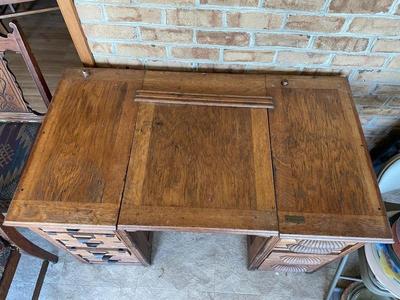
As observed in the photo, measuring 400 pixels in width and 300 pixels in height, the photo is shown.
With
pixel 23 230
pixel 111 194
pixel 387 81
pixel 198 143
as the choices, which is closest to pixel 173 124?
pixel 198 143

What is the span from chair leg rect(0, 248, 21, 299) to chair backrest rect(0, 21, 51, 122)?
555 millimetres

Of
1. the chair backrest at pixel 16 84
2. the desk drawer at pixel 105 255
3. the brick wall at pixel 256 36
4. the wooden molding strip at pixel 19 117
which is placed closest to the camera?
the brick wall at pixel 256 36

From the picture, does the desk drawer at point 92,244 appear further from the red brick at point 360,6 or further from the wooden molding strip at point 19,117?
the red brick at point 360,6

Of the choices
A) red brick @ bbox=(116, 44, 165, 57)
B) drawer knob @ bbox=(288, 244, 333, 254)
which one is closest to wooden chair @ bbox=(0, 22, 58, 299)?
red brick @ bbox=(116, 44, 165, 57)

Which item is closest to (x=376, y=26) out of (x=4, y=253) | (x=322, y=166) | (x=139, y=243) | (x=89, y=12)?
(x=322, y=166)

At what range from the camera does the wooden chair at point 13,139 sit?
1.06 meters

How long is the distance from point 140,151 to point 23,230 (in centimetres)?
103

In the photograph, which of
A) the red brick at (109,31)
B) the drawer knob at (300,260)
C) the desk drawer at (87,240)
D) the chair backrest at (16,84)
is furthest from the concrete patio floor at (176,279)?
the red brick at (109,31)

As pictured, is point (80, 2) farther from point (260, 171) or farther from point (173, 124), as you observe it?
point (260, 171)

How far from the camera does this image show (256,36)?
1.01m

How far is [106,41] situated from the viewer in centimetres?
106

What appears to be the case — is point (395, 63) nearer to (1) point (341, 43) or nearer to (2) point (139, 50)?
(1) point (341, 43)

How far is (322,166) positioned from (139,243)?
0.77m

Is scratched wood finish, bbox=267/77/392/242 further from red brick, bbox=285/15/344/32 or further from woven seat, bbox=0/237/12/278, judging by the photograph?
woven seat, bbox=0/237/12/278
